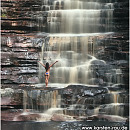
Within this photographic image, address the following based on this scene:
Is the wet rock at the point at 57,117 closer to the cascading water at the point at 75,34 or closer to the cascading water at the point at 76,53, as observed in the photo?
the cascading water at the point at 76,53

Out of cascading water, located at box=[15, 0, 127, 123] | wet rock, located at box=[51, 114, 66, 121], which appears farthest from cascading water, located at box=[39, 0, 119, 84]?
wet rock, located at box=[51, 114, 66, 121]

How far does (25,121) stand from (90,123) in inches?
107

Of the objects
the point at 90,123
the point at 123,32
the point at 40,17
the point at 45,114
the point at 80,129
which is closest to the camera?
the point at 80,129

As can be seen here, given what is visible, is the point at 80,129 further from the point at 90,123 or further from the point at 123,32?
the point at 123,32

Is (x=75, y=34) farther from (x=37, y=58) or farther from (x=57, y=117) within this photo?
(x=57, y=117)

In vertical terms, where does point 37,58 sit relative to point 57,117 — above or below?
above

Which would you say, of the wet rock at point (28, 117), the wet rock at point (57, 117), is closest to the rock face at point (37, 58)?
the wet rock at point (28, 117)

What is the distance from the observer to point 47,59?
37.9 ft

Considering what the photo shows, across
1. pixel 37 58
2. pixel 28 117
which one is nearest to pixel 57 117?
pixel 28 117

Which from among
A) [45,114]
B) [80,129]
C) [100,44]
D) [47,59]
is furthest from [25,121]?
[100,44]

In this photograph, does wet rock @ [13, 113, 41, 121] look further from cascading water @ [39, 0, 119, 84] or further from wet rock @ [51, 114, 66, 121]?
cascading water @ [39, 0, 119, 84]

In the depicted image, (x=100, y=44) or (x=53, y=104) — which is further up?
(x=100, y=44)

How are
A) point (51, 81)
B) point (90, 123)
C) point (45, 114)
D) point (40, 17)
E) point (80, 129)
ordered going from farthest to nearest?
point (40, 17) → point (51, 81) → point (45, 114) → point (90, 123) → point (80, 129)

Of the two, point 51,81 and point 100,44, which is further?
point 100,44
